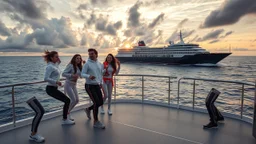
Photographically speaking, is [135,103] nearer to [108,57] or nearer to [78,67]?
[108,57]

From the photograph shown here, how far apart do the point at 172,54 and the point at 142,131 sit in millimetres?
53368

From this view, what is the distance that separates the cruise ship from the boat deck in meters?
47.9

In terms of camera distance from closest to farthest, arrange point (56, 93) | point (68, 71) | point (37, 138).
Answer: point (37, 138) < point (56, 93) < point (68, 71)

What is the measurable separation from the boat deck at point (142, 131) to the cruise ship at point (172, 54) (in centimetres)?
Answer: 4790

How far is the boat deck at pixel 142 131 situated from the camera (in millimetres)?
2674

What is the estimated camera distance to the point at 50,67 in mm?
2768

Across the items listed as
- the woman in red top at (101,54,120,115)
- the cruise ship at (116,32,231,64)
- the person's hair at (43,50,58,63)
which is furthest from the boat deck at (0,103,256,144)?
the cruise ship at (116,32,231,64)

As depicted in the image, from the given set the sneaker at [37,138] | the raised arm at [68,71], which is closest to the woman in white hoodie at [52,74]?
the raised arm at [68,71]

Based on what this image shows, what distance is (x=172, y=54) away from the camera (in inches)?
2142

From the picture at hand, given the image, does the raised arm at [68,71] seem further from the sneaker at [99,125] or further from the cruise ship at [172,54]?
the cruise ship at [172,54]

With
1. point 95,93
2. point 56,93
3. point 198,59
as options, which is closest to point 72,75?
point 56,93

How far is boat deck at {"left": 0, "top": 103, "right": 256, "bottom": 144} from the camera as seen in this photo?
2.67 metres

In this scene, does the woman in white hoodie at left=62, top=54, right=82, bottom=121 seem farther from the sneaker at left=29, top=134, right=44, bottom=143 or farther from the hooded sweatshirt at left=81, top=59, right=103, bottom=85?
the sneaker at left=29, top=134, right=44, bottom=143

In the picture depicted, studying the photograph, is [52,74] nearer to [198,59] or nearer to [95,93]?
[95,93]
